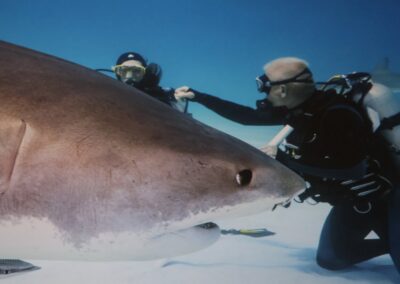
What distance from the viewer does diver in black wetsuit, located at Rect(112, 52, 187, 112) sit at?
6234 millimetres

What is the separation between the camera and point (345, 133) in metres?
3.31

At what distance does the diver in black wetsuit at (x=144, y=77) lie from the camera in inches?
245

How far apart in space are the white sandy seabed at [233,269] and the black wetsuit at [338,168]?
29 centimetres

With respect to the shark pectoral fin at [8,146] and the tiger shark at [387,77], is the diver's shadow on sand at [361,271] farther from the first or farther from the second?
the tiger shark at [387,77]

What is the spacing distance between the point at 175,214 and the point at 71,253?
0.45 metres

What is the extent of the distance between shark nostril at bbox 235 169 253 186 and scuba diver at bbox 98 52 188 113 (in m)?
4.65

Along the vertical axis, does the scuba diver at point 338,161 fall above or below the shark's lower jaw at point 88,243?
above

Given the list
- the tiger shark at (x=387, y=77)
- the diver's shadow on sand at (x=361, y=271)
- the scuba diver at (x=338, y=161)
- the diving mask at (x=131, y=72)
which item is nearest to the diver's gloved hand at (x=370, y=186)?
the scuba diver at (x=338, y=161)

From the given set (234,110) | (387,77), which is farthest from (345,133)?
(387,77)

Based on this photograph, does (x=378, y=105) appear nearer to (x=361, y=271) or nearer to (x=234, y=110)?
(x=361, y=271)

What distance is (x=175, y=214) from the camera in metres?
1.27

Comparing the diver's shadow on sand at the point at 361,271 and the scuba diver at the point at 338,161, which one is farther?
the diver's shadow on sand at the point at 361,271

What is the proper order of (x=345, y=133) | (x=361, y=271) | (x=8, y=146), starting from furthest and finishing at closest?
(x=361, y=271) → (x=345, y=133) → (x=8, y=146)

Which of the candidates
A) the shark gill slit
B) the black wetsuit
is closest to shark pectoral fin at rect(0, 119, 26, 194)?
the shark gill slit
